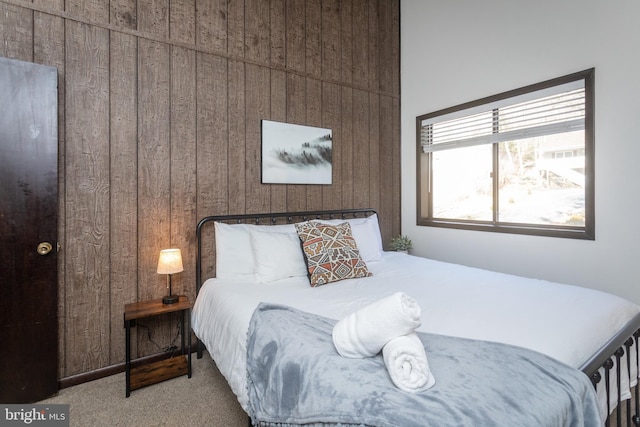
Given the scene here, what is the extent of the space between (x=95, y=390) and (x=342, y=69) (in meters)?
3.41

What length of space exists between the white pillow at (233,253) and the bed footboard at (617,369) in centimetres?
192

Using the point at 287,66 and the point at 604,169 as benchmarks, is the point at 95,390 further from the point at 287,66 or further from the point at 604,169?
the point at 604,169

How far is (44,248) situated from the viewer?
1.92 m

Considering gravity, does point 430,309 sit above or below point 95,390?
above

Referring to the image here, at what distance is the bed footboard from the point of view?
1.11 m

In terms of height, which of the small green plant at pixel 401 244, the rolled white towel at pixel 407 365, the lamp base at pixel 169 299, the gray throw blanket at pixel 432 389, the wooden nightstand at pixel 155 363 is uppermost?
the small green plant at pixel 401 244

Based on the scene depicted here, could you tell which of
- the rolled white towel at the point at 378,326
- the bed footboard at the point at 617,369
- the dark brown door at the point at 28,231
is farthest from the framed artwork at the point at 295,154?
the bed footboard at the point at 617,369

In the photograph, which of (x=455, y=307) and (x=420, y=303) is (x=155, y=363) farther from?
(x=455, y=307)

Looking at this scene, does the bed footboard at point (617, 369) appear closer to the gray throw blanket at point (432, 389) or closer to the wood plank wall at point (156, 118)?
the gray throw blanket at point (432, 389)

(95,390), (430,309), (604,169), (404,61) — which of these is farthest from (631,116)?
(95,390)

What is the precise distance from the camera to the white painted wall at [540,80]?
7.21 ft

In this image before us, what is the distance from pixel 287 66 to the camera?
2941 mm

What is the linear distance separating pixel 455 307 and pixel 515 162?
1964 mm

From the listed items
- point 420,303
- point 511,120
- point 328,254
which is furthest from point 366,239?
point 511,120
